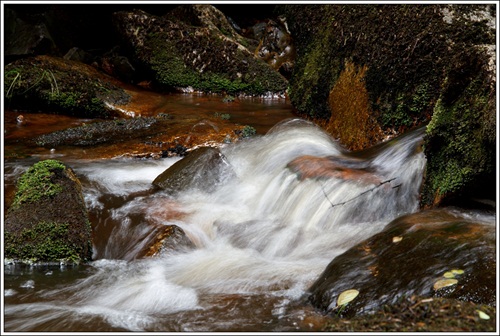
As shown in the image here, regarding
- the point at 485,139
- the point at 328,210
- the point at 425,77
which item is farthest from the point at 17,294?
the point at 425,77

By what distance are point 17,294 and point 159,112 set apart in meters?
6.48

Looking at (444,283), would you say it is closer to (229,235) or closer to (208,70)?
(229,235)

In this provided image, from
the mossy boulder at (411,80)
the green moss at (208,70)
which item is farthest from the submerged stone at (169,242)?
the green moss at (208,70)

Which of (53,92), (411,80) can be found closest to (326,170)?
(411,80)

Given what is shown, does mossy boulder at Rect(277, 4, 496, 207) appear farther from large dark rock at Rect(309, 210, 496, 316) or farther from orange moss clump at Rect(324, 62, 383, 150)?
large dark rock at Rect(309, 210, 496, 316)

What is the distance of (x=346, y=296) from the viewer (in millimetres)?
3631

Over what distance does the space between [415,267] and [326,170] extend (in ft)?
8.91

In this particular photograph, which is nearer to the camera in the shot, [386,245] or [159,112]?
[386,245]

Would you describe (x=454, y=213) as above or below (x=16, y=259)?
above

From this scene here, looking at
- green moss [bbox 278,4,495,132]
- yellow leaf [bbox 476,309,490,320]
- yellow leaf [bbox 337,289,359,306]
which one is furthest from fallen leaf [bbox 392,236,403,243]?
green moss [bbox 278,4,495,132]

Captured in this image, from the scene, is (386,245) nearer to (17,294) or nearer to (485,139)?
(485,139)

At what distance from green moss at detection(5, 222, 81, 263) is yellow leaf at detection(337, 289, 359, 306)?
2926 millimetres

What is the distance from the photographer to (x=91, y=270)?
5.23 metres

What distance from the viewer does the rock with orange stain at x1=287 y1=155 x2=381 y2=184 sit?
592cm
